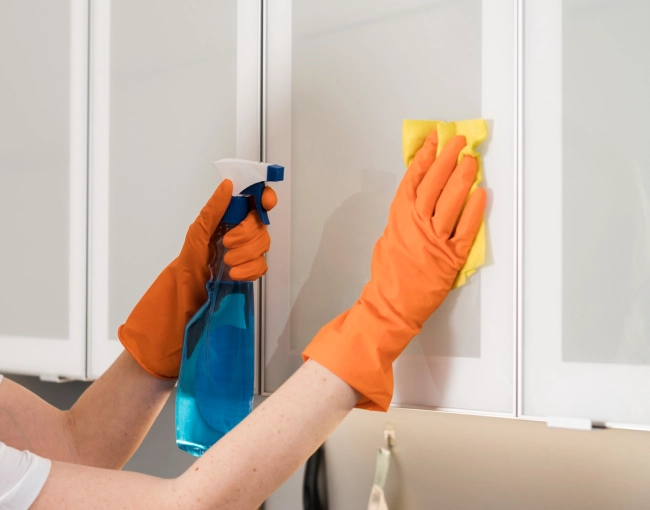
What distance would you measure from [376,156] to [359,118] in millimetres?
57

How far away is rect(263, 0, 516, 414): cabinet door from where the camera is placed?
689mm

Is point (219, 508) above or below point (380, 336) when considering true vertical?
below

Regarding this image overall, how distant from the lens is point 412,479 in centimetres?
109

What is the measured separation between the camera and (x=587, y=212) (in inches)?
25.5

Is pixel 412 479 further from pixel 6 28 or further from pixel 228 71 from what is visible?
pixel 6 28

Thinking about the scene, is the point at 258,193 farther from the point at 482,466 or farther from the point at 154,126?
the point at 482,466

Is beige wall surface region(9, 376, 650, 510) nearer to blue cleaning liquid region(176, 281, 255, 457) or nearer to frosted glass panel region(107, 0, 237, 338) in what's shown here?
blue cleaning liquid region(176, 281, 255, 457)

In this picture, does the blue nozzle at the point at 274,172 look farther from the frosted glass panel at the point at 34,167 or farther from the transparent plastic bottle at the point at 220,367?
the frosted glass panel at the point at 34,167

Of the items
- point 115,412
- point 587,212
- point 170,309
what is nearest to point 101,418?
point 115,412

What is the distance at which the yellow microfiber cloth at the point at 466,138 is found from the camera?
69 cm

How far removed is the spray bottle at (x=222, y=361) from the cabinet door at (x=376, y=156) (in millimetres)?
43

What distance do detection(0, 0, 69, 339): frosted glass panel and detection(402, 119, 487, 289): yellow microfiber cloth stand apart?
61cm

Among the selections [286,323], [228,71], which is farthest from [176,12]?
[286,323]

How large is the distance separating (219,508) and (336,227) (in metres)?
0.37
